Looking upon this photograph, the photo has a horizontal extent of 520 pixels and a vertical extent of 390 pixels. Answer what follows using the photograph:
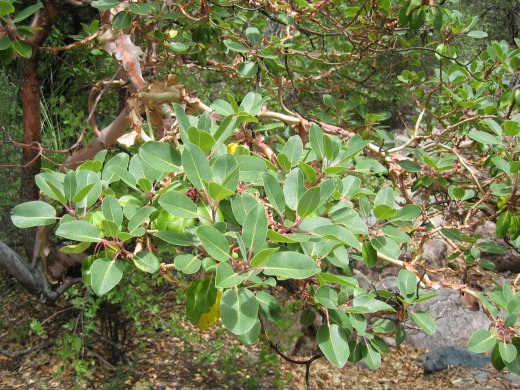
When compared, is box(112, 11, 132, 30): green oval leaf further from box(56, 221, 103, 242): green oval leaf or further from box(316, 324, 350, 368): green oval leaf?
box(316, 324, 350, 368): green oval leaf

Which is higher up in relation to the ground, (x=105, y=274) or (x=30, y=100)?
(x=105, y=274)

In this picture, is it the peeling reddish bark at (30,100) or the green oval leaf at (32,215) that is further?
the peeling reddish bark at (30,100)

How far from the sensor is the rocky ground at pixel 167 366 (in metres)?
2.62

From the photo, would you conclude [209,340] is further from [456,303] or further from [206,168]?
[206,168]

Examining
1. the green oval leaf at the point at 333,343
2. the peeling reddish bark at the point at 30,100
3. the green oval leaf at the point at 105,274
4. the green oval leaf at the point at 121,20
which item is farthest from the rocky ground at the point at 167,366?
the green oval leaf at the point at 105,274

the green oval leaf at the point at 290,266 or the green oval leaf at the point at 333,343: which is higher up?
the green oval leaf at the point at 290,266

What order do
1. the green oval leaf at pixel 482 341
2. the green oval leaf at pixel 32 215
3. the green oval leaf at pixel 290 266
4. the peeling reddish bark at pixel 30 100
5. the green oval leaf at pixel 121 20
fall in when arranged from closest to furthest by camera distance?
the green oval leaf at pixel 290 266 → the green oval leaf at pixel 32 215 → the green oval leaf at pixel 482 341 → the green oval leaf at pixel 121 20 → the peeling reddish bark at pixel 30 100

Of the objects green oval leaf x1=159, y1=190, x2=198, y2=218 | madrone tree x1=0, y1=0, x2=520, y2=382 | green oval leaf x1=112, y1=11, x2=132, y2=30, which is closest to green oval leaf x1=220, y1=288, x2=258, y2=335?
madrone tree x1=0, y1=0, x2=520, y2=382

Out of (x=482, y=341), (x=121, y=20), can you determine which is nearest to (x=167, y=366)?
(x=121, y=20)

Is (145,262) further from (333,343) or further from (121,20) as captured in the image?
(121,20)

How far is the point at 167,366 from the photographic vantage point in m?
2.92

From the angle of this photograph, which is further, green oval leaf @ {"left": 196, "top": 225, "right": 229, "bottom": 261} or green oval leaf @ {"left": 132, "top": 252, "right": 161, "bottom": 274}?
green oval leaf @ {"left": 132, "top": 252, "right": 161, "bottom": 274}

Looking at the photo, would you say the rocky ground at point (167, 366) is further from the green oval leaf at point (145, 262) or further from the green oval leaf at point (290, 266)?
the green oval leaf at point (290, 266)

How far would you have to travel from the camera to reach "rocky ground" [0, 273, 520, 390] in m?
2.62
